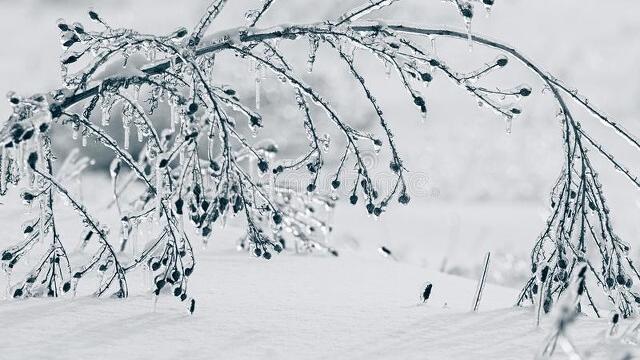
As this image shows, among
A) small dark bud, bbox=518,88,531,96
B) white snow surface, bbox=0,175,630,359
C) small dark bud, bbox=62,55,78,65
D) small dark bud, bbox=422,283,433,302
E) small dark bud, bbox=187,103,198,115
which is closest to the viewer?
white snow surface, bbox=0,175,630,359

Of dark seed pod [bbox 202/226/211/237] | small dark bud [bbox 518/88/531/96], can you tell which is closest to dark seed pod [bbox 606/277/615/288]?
small dark bud [bbox 518/88/531/96]

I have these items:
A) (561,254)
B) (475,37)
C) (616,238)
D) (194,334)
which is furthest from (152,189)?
(616,238)

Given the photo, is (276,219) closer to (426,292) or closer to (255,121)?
(255,121)

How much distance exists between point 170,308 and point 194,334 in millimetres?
614

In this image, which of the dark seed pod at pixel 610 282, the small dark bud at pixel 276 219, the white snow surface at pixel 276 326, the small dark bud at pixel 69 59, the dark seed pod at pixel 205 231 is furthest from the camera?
the dark seed pod at pixel 610 282

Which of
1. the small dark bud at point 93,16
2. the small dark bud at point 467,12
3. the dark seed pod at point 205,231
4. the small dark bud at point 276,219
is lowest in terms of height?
the dark seed pod at point 205,231

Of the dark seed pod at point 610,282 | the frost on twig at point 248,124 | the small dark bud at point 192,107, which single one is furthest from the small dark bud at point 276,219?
the dark seed pod at point 610,282

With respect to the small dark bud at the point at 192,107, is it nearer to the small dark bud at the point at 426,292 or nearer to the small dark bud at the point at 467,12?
the small dark bud at the point at 467,12

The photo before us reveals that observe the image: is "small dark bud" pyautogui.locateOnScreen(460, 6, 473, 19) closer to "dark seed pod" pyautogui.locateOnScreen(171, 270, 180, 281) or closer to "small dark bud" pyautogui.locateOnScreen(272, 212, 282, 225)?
"small dark bud" pyautogui.locateOnScreen(272, 212, 282, 225)

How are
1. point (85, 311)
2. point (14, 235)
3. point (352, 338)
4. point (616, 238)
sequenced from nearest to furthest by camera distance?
point (352, 338) < point (85, 311) < point (616, 238) < point (14, 235)

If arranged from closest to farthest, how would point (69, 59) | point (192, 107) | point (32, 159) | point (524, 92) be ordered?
point (32, 159) → point (192, 107) → point (69, 59) → point (524, 92)

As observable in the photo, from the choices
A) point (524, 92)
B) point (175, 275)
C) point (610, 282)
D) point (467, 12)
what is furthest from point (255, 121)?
point (610, 282)

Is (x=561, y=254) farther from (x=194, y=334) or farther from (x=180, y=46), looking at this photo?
(x=180, y=46)

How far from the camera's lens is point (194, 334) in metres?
3.57
